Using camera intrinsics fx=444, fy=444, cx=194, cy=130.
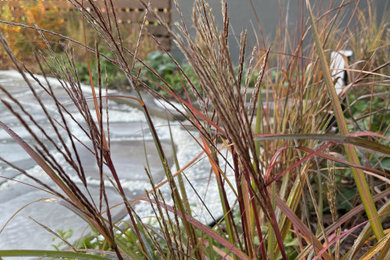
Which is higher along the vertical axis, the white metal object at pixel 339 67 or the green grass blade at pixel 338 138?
the white metal object at pixel 339 67

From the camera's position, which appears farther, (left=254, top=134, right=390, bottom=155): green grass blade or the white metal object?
the white metal object

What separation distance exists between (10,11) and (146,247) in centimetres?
241

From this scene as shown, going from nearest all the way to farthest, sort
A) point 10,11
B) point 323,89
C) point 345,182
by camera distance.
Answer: point 323,89 < point 345,182 < point 10,11

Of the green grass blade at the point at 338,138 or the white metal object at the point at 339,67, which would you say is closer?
the green grass blade at the point at 338,138

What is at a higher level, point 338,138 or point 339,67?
point 339,67

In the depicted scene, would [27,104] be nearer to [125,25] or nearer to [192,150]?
[192,150]

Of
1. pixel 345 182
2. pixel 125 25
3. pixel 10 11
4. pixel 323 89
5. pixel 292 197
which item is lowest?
pixel 345 182

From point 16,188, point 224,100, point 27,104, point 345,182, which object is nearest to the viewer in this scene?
point 224,100

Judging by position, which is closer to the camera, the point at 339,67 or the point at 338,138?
the point at 338,138

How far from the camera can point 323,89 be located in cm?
135

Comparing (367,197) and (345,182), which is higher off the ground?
(367,197)

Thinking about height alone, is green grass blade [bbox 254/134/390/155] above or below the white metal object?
below

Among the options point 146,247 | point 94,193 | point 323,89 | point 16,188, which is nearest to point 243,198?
point 146,247

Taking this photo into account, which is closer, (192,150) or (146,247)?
(146,247)
